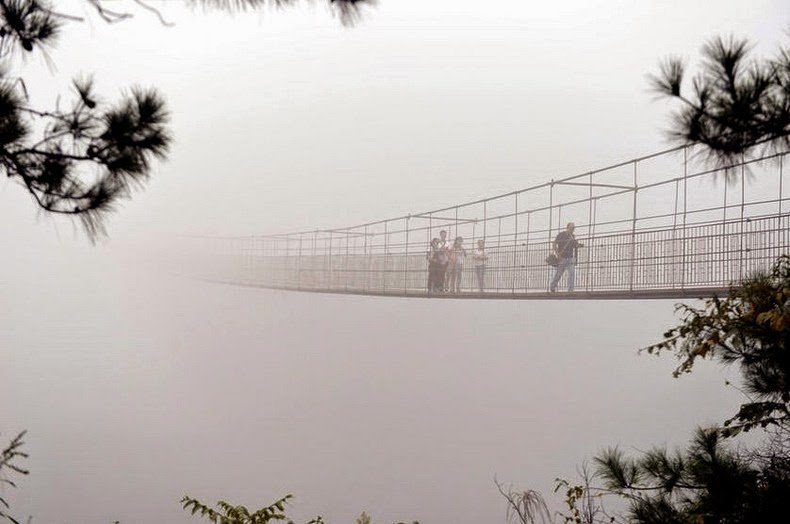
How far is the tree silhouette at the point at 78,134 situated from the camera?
7.07 feet

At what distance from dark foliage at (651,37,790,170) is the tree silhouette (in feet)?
2.99

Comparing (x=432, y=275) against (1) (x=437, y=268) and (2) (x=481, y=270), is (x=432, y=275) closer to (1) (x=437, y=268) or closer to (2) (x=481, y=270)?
(1) (x=437, y=268)

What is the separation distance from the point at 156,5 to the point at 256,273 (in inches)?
140

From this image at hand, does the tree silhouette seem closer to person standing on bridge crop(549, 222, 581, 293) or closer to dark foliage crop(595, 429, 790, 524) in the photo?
dark foliage crop(595, 429, 790, 524)

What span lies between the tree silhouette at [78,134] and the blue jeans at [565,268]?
174 inches

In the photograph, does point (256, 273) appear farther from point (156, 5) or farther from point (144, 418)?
point (156, 5)

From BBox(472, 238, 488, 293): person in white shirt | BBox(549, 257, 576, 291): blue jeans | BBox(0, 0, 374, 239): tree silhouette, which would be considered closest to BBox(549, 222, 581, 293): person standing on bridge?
BBox(549, 257, 576, 291): blue jeans

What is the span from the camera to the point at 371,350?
954cm

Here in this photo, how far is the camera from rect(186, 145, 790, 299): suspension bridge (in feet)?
15.4

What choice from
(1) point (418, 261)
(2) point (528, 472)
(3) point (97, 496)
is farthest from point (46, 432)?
(2) point (528, 472)

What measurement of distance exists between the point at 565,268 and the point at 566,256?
0.12 m

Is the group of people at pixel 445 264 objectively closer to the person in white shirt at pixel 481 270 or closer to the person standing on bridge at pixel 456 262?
the person standing on bridge at pixel 456 262

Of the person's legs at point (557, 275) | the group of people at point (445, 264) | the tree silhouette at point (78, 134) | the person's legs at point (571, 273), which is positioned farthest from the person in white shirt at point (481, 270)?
the tree silhouette at point (78, 134)

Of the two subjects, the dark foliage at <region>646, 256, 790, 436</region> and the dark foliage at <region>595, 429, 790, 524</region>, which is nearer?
the dark foliage at <region>595, 429, 790, 524</region>
